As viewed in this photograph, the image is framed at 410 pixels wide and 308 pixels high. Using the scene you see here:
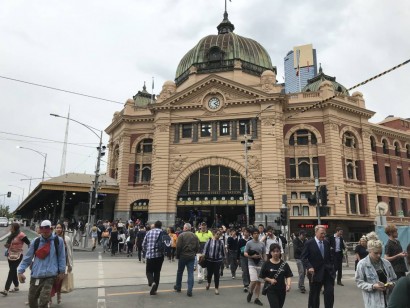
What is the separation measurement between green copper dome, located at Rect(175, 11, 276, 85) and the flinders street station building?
2.50 ft

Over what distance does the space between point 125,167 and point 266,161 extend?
17.9 meters

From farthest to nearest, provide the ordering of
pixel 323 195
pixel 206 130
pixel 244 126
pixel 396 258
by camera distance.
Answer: pixel 206 130 < pixel 244 126 < pixel 323 195 < pixel 396 258

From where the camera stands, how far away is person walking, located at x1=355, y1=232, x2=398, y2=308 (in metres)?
5.53

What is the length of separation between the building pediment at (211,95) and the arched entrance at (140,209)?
1161 centimetres

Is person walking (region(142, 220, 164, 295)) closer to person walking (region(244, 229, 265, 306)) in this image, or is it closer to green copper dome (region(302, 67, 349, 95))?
person walking (region(244, 229, 265, 306))

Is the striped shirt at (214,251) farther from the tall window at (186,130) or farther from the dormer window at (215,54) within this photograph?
the dormer window at (215,54)

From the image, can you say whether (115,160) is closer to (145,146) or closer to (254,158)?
(145,146)

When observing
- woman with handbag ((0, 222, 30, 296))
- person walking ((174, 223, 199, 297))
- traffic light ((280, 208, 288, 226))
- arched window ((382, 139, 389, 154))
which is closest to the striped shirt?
person walking ((174, 223, 199, 297))

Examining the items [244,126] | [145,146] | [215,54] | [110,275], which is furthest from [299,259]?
[215,54]

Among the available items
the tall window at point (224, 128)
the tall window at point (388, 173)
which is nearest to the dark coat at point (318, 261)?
the tall window at point (224, 128)

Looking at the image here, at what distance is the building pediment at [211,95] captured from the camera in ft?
125

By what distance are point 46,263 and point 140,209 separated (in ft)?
116

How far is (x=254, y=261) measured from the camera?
9.99 meters

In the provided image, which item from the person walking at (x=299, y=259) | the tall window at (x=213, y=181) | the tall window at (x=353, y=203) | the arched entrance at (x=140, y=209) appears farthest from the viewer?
the arched entrance at (x=140, y=209)
